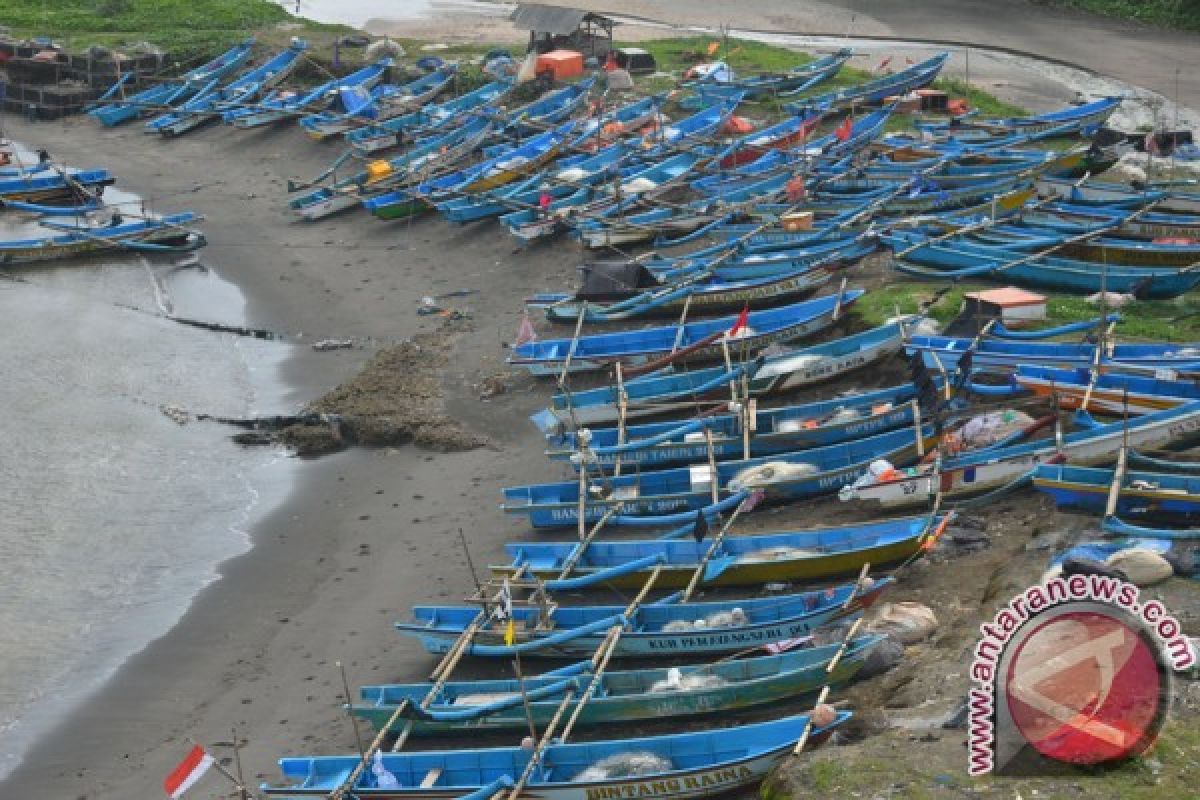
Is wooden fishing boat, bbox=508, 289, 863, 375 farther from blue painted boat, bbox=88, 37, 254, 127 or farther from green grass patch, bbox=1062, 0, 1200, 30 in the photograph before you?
green grass patch, bbox=1062, 0, 1200, 30

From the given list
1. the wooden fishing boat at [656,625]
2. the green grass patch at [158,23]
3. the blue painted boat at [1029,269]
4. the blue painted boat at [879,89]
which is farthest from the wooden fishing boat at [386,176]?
the wooden fishing boat at [656,625]

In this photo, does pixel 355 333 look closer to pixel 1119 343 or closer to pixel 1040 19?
pixel 1119 343

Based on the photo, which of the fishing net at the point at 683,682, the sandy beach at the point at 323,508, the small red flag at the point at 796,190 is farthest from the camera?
the small red flag at the point at 796,190

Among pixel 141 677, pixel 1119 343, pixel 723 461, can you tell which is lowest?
pixel 141 677

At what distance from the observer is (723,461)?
26781 mm

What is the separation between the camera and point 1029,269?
31766 millimetres

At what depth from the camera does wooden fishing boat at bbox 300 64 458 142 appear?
47.4 metres

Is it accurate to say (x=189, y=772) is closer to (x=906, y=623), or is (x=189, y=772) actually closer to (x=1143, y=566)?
(x=906, y=623)

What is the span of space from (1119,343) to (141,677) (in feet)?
49.8

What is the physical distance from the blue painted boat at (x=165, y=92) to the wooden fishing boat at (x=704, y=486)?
1175 inches

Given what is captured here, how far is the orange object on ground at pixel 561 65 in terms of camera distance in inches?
1940

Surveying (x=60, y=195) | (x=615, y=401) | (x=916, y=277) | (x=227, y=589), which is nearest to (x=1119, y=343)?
(x=916, y=277)

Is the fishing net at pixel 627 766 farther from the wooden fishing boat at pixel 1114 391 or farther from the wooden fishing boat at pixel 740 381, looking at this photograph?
the wooden fishing boat at pixel 740 381

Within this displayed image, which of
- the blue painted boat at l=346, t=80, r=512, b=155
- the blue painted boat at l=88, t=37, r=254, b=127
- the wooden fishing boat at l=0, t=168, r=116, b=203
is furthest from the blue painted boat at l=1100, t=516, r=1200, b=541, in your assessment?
the blue painted boat at l=88, t=37, r=254, b=127
